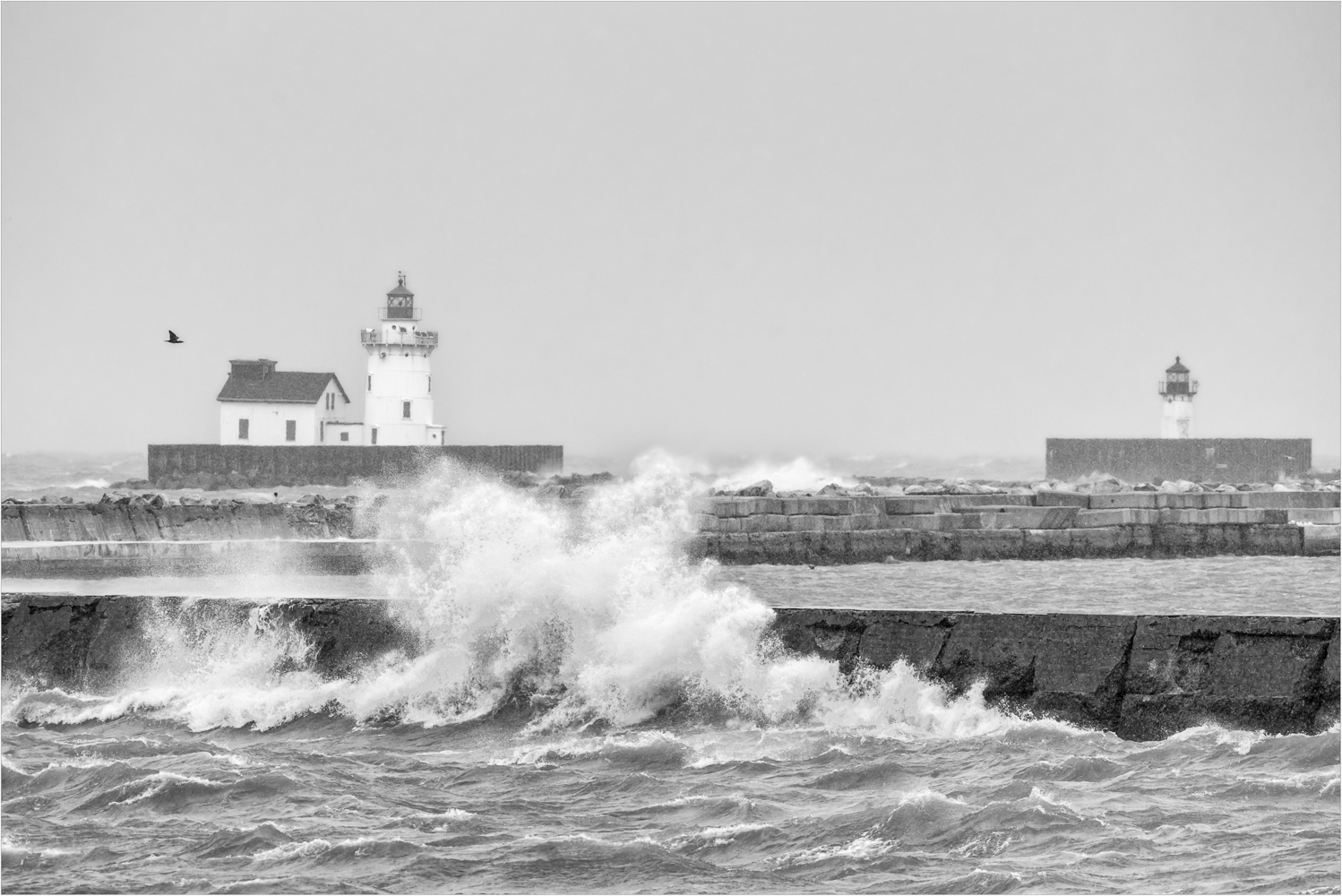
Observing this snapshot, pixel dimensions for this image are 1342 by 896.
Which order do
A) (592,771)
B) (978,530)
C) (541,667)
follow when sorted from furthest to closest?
(978,530), (541,667), (592,771)

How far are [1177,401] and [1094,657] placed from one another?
4577cm

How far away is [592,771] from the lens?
8.65 meters

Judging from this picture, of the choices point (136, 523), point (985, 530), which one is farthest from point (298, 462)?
point (985, 530)

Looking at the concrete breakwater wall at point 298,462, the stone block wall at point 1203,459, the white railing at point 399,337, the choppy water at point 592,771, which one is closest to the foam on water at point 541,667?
the choppy water at point 592,771

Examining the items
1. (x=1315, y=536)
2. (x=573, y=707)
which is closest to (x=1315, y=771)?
(x=573, y=707)

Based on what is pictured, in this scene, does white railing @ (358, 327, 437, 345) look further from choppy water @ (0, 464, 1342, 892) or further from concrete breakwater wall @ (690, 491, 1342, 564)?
choppy water @ (0, 464, 1342, 892)

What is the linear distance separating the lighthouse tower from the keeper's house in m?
1.57

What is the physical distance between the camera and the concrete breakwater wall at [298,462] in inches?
1674

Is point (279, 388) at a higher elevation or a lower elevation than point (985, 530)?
higher

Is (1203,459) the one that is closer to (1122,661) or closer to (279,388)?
(279,388)

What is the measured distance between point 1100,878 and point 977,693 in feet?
9.47

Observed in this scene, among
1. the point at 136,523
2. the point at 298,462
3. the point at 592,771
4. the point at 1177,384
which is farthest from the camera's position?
the point at 1177,384

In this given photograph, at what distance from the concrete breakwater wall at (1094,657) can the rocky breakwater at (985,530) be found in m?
12.0

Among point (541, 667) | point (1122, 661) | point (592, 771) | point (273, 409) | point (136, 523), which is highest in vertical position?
point (273, 409)
